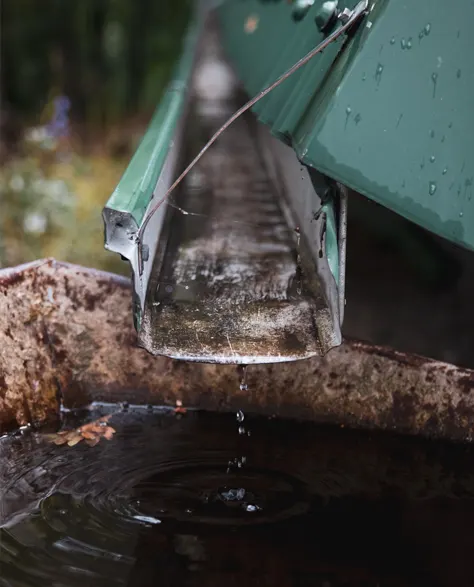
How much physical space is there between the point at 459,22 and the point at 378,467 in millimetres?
1377

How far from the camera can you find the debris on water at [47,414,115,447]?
8.18ft

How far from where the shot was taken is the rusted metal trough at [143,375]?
247 cm

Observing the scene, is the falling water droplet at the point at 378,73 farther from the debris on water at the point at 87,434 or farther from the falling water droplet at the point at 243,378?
the debris on water at the point at 87,434

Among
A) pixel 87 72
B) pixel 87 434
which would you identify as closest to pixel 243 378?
pixel 87 434

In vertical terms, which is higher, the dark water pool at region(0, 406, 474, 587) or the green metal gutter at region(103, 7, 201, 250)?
the green metal gutter at region(103, 7, 201, 250)

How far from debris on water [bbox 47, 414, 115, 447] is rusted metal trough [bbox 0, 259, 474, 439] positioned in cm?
11

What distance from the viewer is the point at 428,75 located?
2.16 metres

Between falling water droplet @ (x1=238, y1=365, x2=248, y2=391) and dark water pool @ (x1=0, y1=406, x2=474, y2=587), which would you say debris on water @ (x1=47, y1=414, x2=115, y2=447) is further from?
falling water droplet @ (x1=238, y1=365, x2=248, y2=391)

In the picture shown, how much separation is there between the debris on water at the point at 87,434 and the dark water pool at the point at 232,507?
31 mm

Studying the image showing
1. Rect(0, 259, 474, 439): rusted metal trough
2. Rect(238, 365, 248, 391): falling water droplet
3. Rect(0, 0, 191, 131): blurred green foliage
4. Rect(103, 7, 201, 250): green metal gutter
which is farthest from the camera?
Rect(0, 0, 191, 131): blurred green foliage

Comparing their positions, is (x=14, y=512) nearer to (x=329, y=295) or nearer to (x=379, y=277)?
(x=329, y=295)

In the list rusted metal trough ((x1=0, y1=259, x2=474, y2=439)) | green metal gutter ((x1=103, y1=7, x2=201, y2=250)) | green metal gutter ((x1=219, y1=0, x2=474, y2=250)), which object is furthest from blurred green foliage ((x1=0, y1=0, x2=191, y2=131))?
green metal gutter ((x1=219, y1=0, x2=474, y2=250))

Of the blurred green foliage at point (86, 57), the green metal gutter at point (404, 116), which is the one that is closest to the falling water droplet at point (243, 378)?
the green metal gutter at point (404, 116)

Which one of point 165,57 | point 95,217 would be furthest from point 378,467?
point 165,57
